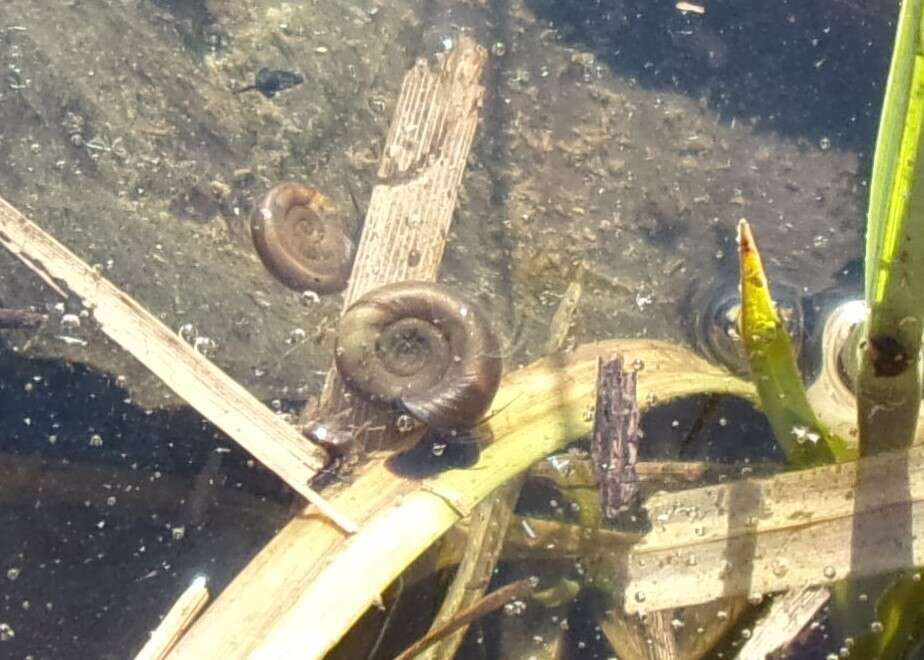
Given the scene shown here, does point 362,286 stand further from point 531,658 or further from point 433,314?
point 531,658

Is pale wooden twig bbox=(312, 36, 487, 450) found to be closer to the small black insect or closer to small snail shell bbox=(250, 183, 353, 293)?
small snail shell bbox=(250, 183, 353, 293)

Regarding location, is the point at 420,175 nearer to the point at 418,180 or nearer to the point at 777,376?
the point at 418,180

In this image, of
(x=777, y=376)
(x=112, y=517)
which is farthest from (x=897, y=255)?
(x=112, y=517)

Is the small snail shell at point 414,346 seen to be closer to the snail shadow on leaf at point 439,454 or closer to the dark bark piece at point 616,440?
the snail shadow on leaf at point 439,454

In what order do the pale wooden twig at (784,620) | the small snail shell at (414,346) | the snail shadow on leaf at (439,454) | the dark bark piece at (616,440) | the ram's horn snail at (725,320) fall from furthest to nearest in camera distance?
the ram's horn snail at (725,320) → the small snail shell at (414,346) → the snail shadow on leaf at (439,454) → the dark bark piece at (616,440) → the pale wooden twig at (784,620)

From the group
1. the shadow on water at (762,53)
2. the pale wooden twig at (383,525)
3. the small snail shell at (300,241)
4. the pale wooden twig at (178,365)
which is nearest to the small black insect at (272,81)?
the small snail shell at (300,241)

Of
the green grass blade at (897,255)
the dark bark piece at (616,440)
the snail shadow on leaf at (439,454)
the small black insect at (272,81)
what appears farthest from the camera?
the small black insect at (272,81)

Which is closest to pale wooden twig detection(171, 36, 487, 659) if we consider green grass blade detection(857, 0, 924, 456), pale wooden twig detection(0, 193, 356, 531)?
pale wooden twig detection(0, 193, 356, 531)
